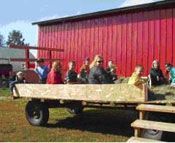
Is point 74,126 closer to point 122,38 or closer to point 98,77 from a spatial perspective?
point 98,77

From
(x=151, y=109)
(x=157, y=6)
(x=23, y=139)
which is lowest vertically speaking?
(x=23, y=139)

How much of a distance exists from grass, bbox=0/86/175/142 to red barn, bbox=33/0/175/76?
9.20ft

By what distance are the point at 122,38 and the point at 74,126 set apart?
603 cm

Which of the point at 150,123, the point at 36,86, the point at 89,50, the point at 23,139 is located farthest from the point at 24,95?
the point at 89,50

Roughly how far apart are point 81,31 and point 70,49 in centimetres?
101

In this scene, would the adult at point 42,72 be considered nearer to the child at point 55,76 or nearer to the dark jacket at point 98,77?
the child at point 55,76

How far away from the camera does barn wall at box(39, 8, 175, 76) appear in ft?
53.0

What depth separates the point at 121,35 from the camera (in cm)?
1752

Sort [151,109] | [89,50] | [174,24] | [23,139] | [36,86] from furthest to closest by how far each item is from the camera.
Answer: [89,50] < [174,24] < [36,86] < [23,139] < [151,109]

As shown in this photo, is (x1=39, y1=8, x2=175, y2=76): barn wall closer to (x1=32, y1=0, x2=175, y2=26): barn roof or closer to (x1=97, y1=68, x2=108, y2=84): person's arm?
(x1=32, y1=0, x2=175, y2=26): barn roof

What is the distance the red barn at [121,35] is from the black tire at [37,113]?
18.3ft

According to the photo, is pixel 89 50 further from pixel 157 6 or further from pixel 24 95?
pixel 24 95

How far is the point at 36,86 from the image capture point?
11602 mm

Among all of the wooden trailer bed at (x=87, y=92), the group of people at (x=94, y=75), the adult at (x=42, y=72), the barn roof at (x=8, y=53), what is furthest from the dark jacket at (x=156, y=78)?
the barn roof at (x=8, y=53)
